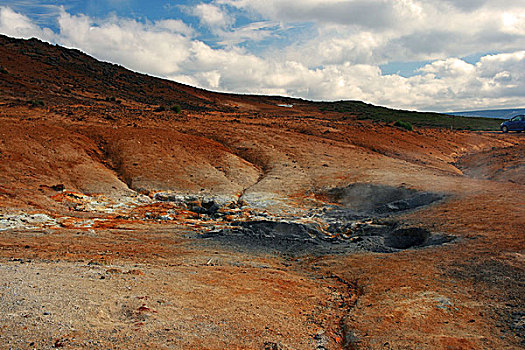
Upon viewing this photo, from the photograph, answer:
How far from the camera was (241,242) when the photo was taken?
970 cm

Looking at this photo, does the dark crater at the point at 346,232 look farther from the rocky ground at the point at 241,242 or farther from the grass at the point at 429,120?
the grass at the point at 429,120

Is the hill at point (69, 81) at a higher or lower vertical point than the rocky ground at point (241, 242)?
higher

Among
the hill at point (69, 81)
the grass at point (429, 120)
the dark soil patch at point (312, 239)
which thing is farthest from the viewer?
the grass at point (429, 120)

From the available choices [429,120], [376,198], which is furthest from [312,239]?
[429,120]

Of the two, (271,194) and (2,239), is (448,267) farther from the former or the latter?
(2,239)

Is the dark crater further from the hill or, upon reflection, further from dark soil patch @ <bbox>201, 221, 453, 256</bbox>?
the hill

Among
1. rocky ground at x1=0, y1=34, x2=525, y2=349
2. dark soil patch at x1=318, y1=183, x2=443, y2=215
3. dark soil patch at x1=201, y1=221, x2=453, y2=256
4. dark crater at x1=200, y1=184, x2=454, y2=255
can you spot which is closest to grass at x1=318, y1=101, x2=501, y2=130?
rocky ground at x1=0, y1=34, x2=525, y2=349

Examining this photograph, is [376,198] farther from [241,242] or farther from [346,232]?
[241,242]

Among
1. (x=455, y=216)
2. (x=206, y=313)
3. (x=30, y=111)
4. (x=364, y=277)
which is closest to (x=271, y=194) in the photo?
(x=455, y=216)

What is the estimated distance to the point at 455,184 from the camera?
13.7 m

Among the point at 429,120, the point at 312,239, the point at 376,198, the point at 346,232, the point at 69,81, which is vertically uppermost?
the point at 69,81

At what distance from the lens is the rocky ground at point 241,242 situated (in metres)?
4.79

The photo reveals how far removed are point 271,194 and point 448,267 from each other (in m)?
7.40

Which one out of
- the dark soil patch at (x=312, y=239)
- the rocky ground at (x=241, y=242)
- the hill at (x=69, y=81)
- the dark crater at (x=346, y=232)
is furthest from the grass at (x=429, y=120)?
the dark soil patch at (x=312, y=239)
